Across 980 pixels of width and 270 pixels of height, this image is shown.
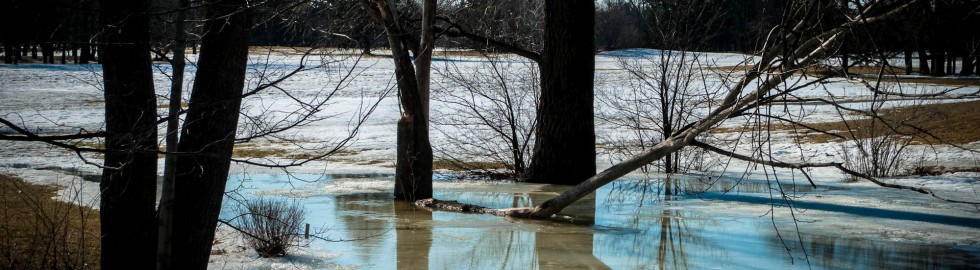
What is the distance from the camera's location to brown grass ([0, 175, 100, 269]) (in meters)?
7.46

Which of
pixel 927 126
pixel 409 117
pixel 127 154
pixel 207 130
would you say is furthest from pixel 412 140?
pixel 927 126

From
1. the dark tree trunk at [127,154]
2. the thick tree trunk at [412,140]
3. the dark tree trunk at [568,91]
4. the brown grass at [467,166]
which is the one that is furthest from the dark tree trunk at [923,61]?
the brown grass at [467,166]

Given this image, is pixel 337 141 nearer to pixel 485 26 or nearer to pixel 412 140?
pixel 485 26

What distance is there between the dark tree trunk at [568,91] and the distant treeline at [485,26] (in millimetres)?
1007

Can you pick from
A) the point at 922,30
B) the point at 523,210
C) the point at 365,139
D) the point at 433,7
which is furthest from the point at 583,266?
the point at 365,139

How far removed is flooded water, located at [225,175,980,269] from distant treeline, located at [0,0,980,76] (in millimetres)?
1848

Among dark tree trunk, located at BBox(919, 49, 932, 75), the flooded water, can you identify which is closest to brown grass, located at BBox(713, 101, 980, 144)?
dark tree trunk, located at BBox(919, 49, 932, 75)

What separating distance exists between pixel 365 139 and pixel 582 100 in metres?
11.6

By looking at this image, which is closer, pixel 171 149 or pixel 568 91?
pixel 171 149

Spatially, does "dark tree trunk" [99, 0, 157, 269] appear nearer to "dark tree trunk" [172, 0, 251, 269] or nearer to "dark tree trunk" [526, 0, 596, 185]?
"dark tree trunk" [172, 0, 251, 269]

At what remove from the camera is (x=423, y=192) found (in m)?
13.4

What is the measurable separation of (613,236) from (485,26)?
6864mm

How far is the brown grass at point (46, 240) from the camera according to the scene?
7.46 m

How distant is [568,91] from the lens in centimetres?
1495
